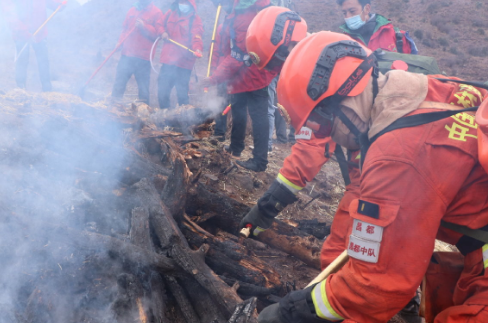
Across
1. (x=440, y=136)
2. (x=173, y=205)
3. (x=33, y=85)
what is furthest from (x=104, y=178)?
(x=33, y=85)

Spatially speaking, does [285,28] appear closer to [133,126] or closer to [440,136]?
[440,136]

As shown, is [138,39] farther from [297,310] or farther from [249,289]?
[297,310]

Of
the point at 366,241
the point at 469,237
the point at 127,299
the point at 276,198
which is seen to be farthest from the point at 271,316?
the point at 469,237

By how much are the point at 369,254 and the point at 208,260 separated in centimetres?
152

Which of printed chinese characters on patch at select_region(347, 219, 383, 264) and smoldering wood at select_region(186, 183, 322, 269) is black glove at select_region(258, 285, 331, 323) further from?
smoldering wood at select_region(186, 183, 322, 269)

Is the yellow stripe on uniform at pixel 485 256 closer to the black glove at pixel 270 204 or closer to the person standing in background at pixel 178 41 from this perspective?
the black glove at pixel 270 204

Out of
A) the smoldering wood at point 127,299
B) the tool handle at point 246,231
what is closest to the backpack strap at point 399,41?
the tool handle at point 246,231

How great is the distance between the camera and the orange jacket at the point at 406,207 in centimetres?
137

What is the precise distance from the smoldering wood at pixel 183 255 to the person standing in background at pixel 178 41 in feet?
14.8

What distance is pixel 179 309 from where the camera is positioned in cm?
234

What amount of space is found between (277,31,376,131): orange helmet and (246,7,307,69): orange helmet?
1.49m

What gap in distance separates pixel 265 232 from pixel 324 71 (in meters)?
1.75

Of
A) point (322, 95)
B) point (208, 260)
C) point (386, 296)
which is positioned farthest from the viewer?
point (208, 260)

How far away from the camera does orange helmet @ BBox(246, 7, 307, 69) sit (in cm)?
319
